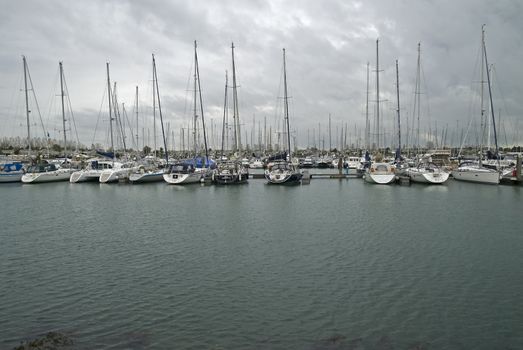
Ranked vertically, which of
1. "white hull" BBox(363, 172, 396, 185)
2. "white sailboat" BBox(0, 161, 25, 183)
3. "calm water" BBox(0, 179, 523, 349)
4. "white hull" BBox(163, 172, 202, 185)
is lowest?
"calm water" BBox(0, 179, 523, 349)

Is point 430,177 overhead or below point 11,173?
below

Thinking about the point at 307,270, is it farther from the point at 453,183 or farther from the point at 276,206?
the point at 453,183

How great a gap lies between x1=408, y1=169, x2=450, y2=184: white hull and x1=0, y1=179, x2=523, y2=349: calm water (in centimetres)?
1914

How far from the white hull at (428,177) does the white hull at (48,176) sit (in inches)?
1812

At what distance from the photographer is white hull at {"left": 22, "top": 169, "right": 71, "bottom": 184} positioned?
5600cm

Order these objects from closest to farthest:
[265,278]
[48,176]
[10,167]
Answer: [265,278]
[48,176]
[10,167]

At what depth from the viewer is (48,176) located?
57.3m

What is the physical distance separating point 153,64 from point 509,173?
159ft

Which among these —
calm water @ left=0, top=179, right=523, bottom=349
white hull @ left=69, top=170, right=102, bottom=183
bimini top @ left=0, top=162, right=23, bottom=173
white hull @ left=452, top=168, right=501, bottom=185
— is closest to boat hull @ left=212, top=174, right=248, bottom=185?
white hull @ left=69, top=170, right=102, bottom=183

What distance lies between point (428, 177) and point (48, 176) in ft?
159

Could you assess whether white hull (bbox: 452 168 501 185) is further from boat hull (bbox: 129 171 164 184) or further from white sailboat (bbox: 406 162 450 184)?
boat hull (bbox: 129 171 164 184)

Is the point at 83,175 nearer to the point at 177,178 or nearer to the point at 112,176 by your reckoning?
the point at 112,176

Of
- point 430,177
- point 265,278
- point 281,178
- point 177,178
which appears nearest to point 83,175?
point 177,178

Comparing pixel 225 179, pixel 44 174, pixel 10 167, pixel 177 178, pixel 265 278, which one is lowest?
pixel 265 278
